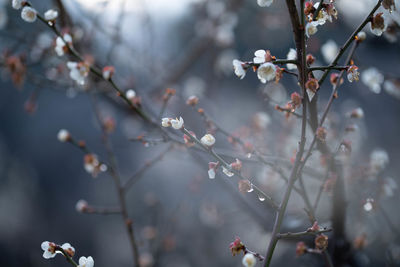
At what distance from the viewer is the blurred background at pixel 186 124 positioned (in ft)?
6.02

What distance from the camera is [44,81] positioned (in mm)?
1857

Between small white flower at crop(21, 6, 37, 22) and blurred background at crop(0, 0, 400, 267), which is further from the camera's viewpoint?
blurred background at crop(0, 0, 400, 267)

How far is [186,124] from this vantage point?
257cm

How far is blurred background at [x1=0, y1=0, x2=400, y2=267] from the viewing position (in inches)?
72.3

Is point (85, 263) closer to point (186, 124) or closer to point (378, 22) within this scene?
point (378, 22)

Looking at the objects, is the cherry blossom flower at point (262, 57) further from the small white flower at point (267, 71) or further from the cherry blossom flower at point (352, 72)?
the cherry blossom flower at point (352, 72)

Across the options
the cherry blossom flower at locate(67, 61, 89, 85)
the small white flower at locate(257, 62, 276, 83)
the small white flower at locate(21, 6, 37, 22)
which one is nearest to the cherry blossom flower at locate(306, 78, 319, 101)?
the small white flower at locate(257, 62, 276, 83)

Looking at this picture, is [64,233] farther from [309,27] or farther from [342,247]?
[309,27]

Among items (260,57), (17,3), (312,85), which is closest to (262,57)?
(260,57)

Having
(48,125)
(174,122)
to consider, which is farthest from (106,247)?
(174,122)

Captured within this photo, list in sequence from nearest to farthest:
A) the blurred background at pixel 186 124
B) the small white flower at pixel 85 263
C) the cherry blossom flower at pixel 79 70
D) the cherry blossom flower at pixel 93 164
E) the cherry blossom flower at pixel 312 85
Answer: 1. the cherry blossom flower at pixel 312 85
2. the small white flower at pixel 85 263
3. the cherry blossom flower at pixel 79 70
4. the cherry blossom flower at pixel 93 164
5. the blurred background at pixel 186 124

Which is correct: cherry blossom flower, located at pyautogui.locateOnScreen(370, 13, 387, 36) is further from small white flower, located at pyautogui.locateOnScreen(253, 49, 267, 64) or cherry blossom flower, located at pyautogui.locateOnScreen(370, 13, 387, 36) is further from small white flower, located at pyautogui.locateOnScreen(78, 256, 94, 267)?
small white flower, located at pyautogui.locateOnScreen(78, 256, 94, 267)

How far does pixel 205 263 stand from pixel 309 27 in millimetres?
3075

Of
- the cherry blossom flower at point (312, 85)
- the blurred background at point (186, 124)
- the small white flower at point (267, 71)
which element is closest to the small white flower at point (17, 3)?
the blurred background at point (186, 124)
